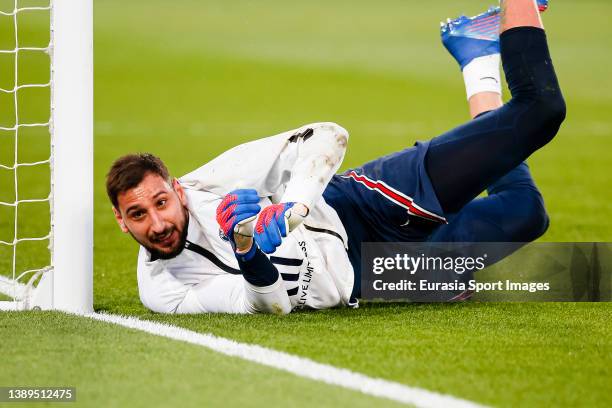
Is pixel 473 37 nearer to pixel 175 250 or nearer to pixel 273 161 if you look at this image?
pixel 273 161

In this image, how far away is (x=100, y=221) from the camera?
8.77 m

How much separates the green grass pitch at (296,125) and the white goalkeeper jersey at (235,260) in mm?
126

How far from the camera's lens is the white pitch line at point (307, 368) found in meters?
3.37

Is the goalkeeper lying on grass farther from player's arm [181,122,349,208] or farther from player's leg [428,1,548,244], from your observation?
player's leg [428,1,548,244]

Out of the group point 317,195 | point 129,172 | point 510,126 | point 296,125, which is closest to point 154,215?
point 129,172

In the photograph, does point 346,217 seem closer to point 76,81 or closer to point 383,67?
point 76,81

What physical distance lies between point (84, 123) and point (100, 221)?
13.4 ft

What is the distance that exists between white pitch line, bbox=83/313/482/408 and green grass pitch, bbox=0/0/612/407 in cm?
7

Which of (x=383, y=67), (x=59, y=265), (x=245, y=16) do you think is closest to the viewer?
(x=59, y=265)

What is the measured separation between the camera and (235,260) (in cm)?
488

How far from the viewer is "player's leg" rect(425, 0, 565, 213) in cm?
466

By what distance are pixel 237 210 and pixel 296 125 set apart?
13610 millimetres

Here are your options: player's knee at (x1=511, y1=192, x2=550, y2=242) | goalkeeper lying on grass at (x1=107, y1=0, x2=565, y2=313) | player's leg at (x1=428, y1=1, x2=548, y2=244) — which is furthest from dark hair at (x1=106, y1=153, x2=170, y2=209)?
player's knee at (x1=511, y1=192, x2=550, y2=242)

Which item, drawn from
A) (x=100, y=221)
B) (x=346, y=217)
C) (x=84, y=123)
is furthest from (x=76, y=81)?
(x=100, y=221)
